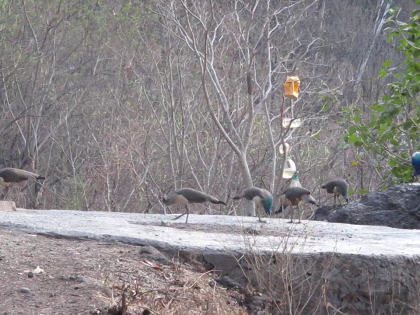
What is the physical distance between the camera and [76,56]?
17328 mm

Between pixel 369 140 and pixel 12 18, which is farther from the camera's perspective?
pixel 12 18

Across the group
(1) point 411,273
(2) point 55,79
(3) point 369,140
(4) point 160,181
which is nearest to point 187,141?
(4) point 160,181

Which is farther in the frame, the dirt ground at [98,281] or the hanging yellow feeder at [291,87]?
the hanging yellow feeder at [291,87]

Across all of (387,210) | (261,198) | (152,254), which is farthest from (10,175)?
(387,210)

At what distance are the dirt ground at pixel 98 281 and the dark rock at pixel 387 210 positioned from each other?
3.60 meters

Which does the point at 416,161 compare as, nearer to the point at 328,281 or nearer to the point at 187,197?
the point at 187,197

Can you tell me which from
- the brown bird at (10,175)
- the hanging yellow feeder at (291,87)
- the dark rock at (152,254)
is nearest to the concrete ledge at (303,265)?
the dark rock at (152,254)

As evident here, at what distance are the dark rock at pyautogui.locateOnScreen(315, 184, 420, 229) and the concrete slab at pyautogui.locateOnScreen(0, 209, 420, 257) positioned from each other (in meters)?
0.79

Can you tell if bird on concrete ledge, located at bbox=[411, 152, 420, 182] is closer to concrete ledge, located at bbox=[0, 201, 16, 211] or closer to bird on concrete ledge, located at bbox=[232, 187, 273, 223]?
bird on concrete ledge, located at bbox=[232, 187, 273, 223]

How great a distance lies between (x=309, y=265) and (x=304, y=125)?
36.0 ft

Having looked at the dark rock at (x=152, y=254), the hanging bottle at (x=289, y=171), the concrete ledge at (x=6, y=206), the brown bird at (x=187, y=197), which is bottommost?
the hanging bottle at (x=289, y=171)

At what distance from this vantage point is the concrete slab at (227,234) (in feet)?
18.7

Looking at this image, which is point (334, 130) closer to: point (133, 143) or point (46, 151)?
point (133, 143)

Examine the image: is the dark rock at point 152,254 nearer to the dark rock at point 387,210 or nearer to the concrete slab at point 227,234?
the concrete slab at point 227,234
